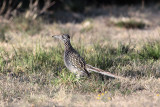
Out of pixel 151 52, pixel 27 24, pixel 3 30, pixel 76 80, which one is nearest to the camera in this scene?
pixel 76 80

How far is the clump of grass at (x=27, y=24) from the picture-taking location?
34.9 feet

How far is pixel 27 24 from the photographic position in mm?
10867

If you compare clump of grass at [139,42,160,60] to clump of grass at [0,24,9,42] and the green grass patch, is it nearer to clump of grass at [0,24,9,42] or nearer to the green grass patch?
the green grass patch

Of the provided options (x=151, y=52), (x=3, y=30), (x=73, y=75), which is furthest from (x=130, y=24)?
(x=73, y=75)

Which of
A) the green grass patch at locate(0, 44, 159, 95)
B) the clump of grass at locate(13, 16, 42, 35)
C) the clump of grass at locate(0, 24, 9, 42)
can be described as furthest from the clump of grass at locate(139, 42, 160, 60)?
the clump of grass at locate(13, 16, 42, 35)

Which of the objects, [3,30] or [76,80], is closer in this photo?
[76,80]

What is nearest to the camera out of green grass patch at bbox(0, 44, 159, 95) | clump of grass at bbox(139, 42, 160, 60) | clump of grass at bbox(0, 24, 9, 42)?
green grass patch at bbox(0, 44, 159, 95)

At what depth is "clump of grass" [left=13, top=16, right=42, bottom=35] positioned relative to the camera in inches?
419

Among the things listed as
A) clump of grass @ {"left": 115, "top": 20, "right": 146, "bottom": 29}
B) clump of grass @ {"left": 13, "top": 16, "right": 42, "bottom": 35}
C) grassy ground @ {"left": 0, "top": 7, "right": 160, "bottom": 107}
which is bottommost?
grassy ground @ {"left": 0, "top": 7, "right": 160, "bottom": 107}

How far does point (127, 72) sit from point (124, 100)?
1477mm

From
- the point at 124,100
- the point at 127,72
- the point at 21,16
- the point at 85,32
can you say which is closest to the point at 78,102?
the point at 124,100

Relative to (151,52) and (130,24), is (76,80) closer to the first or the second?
(151,52)

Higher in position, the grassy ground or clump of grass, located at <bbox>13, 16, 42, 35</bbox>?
clump of grass, located at <bbox>13, 16, 42, 35</bbox>

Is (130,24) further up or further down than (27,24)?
further down
